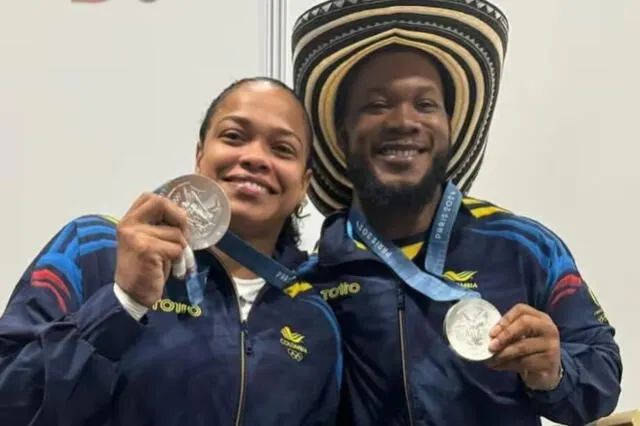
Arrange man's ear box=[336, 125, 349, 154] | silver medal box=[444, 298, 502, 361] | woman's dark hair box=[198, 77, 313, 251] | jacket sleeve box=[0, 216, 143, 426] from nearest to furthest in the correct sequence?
jacket sleeve box=[0, 216, 143, 426]
silver medal box=[444, 298, 502, 361]
woman's dark hair box=[198, 77, 313, 251]
man's ear box=[336, 125, 349, 154]

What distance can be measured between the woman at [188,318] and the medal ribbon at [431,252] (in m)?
0.11

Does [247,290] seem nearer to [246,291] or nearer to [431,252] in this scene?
[246,291]

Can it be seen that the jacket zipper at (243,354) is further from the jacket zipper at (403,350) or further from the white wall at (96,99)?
the white wall at (96,99)

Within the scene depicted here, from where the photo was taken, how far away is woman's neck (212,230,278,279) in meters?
1.22

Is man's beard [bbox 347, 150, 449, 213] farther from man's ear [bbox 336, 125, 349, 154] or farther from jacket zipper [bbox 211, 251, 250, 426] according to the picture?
jacket zipper [bbox 211, 251, 250, 426]

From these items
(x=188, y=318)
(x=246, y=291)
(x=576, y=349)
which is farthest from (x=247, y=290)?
(x=576, y=349)

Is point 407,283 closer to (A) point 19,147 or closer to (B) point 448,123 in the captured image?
(B) point 448,123

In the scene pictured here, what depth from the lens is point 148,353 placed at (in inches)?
42.3

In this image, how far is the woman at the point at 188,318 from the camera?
0.98 metres

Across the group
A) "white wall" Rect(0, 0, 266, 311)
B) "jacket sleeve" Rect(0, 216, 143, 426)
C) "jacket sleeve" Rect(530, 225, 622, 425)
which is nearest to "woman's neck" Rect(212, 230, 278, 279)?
"jacket sleeve" Rect(0, 216, 143, 426)

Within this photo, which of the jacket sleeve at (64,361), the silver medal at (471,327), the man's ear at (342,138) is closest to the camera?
the jacket sleeve at (64,361)

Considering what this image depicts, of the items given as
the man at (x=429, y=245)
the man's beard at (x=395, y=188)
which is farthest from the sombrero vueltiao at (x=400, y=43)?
the man's beard at (x=395, y=188)

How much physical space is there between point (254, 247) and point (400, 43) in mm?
399

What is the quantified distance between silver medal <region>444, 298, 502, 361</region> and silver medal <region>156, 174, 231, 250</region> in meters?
0.32
